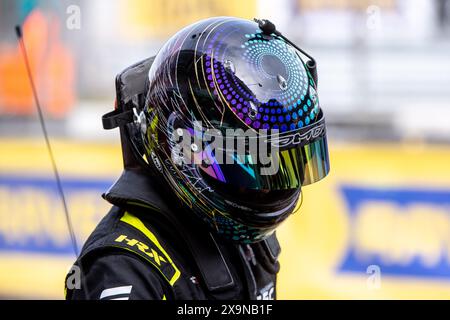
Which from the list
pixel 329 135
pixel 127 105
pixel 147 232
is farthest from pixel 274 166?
pixel 329 135

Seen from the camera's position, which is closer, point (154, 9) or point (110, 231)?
point (110, 231)

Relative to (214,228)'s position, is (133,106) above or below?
above

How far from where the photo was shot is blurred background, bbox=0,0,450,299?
18.6 ft

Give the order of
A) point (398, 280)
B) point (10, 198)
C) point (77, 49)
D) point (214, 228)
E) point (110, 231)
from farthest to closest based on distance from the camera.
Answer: point (77, 49) → point (10, 198) → point (398, 280) → point (214, 228) → point (110, 231)

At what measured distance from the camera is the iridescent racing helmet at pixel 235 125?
2.30 metres

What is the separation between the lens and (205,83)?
2.34 m

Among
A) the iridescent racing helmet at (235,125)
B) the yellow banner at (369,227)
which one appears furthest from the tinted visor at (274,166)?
the yellow banner at (369,227)

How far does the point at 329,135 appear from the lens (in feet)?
20.5

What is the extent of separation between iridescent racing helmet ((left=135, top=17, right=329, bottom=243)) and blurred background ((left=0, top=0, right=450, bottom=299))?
8.85 feet

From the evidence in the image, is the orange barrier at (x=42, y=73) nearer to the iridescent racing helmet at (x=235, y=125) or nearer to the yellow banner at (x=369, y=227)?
the yellow banner at (x=369, y=227)

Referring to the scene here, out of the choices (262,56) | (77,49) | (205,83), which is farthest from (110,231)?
(77,49)
